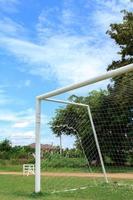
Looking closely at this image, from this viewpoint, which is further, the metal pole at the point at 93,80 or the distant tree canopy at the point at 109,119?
the distant tree canopy at the point at 109,119

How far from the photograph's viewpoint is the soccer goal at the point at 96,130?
54.9ft

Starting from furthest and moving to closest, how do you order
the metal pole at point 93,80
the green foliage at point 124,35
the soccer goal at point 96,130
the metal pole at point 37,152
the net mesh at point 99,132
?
the green foliage at point 124,35 → the net mesh at point 99,132 → the soccer goal at point 96,130 → the metal pole at point 37,152 → the metal pole at point 93,80

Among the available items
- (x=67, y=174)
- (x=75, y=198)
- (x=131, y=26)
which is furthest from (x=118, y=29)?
(x=75, y=198)

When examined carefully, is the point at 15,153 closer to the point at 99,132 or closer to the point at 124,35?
the point at 124,35

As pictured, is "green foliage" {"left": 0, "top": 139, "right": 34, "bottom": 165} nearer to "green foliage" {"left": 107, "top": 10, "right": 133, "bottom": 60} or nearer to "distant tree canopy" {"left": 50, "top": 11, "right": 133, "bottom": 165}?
"green foliage" {"left": 107, "top": 10, "right": 133, "bottom": 60}

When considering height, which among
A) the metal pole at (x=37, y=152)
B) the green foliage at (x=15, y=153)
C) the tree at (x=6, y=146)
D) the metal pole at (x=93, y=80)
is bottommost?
the metal pole at (x=37, y=152)

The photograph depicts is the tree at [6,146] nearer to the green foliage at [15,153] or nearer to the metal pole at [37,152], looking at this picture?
the green foliage at [15,153]

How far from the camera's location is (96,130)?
18.7 m

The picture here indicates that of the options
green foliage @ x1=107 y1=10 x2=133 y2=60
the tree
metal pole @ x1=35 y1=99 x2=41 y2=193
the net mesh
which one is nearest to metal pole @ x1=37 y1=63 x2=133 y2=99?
metal pole @ x1=35 y1=99 x2=41 y2=193

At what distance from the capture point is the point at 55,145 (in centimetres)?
2084

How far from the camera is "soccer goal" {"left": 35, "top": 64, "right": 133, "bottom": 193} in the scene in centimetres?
1673

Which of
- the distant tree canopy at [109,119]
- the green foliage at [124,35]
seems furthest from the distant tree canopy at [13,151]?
the distant tree canopy at [109,119]

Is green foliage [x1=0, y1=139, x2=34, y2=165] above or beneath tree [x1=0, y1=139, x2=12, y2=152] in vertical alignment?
beneath

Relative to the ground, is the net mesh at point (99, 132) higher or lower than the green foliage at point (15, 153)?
lower
